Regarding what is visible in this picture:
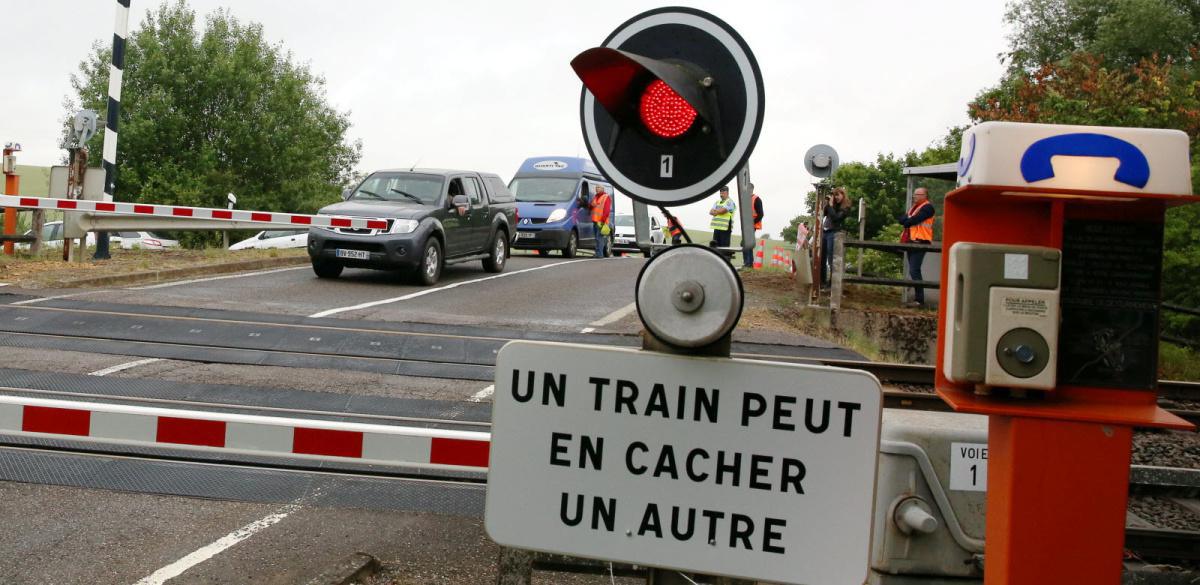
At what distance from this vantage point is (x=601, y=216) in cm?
2903

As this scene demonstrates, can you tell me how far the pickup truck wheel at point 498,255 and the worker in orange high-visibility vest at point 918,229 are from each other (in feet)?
22.3

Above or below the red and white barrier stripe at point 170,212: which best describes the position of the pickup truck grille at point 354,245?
below

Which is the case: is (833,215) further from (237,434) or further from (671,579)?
(671,579)

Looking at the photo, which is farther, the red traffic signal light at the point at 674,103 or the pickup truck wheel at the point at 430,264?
the pickup truck wheel at the point at 430,264

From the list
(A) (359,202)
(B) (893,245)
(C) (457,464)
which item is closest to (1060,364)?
(C) (457,464)

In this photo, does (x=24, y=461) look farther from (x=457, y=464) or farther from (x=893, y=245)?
(x=893, y=245)

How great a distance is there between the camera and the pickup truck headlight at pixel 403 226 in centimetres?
1633

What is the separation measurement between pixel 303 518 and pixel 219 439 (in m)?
1.49

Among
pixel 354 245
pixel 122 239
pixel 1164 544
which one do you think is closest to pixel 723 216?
pixel 354 245

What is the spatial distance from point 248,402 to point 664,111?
557cm

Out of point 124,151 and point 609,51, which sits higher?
point 124,151

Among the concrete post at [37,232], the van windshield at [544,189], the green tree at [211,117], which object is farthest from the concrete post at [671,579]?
the green tree at [211,117]

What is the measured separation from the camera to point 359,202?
17141 mm

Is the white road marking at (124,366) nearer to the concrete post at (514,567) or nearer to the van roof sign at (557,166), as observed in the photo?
the concrete post at (514,567)
